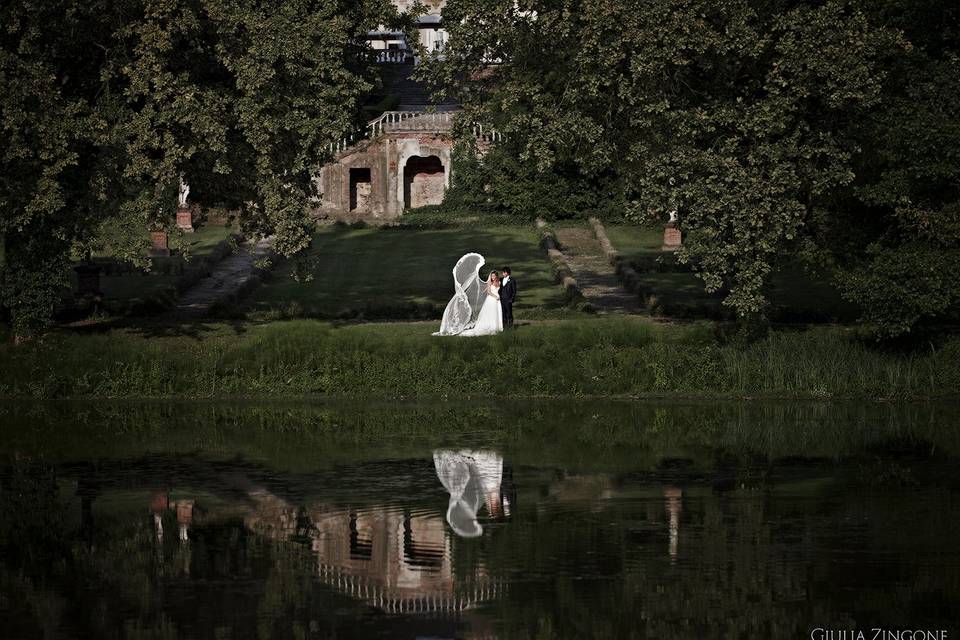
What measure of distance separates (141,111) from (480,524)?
1613 centimetres

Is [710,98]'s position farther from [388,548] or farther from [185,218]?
[185,218]

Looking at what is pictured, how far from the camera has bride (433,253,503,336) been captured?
31516mm

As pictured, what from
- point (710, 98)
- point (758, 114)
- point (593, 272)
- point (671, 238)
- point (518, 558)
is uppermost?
point (710, 98)

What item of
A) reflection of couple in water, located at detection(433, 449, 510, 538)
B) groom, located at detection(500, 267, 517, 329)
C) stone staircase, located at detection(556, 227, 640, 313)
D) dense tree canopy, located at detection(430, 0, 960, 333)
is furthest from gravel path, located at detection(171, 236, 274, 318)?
reflection of couple in water, located at detection(433, 449, 510, 538)

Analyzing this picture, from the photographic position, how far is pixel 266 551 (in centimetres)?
1544

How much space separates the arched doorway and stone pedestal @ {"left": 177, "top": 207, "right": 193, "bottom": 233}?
13.7m

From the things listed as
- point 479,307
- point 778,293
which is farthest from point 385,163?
point 479,307

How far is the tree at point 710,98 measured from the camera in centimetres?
2806

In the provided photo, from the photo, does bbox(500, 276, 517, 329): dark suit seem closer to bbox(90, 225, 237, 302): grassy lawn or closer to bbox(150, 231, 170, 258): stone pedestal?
bbox(90, 225, 237, 302): grassy lawn

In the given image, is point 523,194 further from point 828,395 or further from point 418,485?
point 418,485

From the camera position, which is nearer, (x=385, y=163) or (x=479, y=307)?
(x=479, y=307)

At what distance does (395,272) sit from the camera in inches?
1788

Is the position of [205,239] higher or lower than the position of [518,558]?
higher

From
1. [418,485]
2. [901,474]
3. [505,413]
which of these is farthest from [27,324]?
[901,474]
